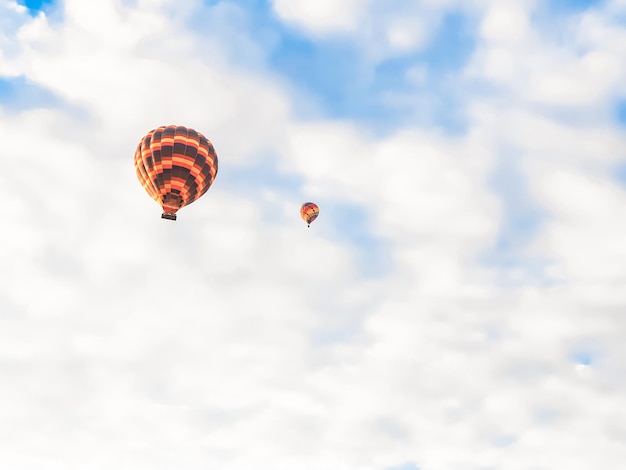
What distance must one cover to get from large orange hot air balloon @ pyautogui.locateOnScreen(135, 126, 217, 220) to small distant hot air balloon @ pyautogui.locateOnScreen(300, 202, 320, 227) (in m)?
35.4

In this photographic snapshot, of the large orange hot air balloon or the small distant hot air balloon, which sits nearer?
the large orange hot air balloon

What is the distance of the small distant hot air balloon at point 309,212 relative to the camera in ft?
364

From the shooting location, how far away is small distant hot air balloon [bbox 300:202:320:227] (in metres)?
111

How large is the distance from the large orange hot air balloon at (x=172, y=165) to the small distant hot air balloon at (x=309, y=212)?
3544 centimetres

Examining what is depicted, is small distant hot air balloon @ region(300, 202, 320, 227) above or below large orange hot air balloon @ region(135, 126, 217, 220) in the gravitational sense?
above

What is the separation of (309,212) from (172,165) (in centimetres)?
4014

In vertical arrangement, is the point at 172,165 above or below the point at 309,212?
below

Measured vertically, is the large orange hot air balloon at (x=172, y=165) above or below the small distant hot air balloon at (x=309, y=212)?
below

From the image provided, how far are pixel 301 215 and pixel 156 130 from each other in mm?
39975

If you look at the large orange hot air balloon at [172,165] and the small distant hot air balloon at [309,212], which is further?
the small distant hot air balloon at [309,212]

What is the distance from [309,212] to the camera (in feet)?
364

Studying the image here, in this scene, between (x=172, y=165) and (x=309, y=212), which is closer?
(x=172, y=165)

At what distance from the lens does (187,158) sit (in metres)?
74.7

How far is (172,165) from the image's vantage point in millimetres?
74125
